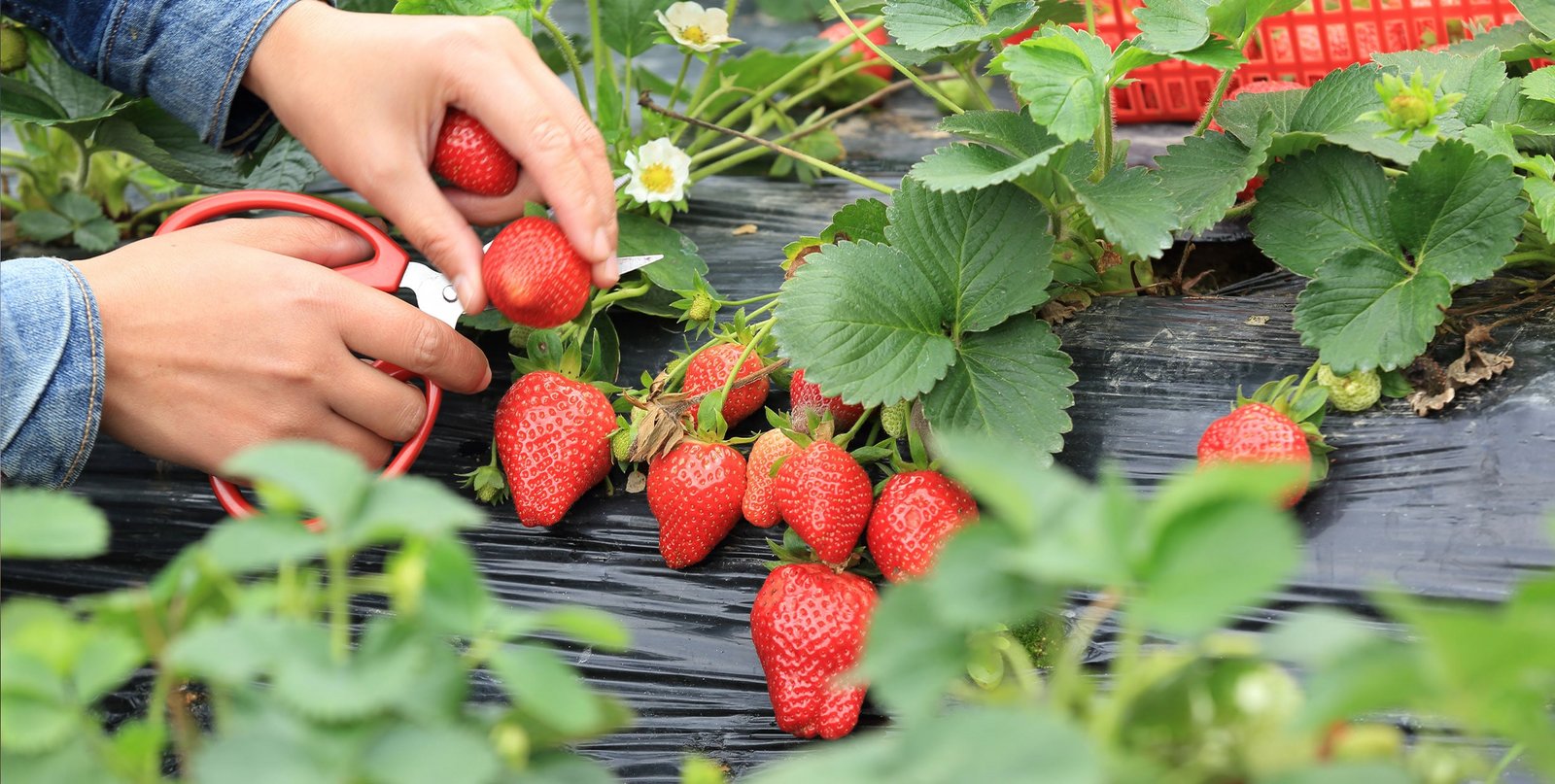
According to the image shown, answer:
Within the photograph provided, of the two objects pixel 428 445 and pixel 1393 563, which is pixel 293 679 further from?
pixel 428 445

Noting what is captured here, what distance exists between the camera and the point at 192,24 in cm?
102

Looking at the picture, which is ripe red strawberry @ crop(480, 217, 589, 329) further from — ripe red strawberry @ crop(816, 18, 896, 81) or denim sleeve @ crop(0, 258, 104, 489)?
ripe red strawberry @ crop(816, 18, 896, 81)

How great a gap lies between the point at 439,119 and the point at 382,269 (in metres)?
0.13

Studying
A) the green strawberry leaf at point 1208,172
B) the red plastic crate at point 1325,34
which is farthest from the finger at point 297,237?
the red plastic crate at point 1325,34

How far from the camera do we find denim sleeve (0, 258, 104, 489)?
83 centimetres

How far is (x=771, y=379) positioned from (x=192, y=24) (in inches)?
23.0

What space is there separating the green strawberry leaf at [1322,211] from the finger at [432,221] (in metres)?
0.60

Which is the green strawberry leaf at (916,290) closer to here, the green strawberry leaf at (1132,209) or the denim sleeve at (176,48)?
the green strawberry leaf at (1132,209)

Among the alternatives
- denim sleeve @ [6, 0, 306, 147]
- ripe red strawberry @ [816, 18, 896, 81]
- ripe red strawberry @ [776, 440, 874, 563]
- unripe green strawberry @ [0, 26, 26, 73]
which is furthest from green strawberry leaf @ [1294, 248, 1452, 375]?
unripe green strawberry @ [0, 26, 26, 73]

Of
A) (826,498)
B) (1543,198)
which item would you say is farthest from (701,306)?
(1543,198)

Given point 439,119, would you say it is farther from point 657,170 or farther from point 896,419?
point 896,419

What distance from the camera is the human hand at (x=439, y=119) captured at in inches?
34.9

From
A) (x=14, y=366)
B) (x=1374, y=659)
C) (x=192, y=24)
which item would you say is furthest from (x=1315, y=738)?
(x=192, y=24)

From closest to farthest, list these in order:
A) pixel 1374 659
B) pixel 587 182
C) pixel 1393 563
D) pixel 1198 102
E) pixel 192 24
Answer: pixel 1374 659
pixel 1393 563
pixel 587 182
pixel 192 24
pixel 1198 102
